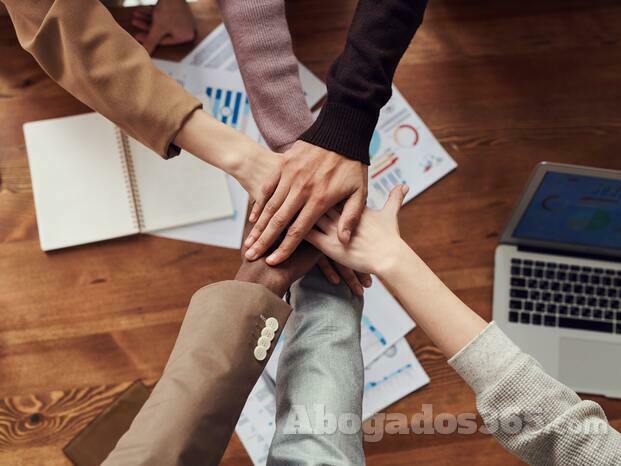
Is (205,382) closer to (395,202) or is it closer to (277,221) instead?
(277,221)

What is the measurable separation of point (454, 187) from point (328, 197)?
0.92ft

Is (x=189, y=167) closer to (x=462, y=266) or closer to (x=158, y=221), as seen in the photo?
(x=158, y=221)

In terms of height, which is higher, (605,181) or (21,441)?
(605,181)

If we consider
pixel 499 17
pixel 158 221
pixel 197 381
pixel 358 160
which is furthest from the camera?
pixel 499 17

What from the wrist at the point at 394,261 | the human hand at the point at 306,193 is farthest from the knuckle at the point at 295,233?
the wrist at the point at 394,261

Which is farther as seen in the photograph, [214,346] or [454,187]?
[454,187]

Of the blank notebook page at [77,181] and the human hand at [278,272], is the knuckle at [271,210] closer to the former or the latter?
the human hand at [278,272]

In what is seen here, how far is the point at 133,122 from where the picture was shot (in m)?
0.88

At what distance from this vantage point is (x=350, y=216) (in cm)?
92

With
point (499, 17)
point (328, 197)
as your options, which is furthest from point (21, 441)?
point (499, 17)

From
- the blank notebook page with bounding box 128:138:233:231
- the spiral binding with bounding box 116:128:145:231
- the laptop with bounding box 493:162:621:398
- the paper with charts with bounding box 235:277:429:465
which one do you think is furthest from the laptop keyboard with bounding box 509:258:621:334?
the spiral binding with bounding box 116:128:145:231

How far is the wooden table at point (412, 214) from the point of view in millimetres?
1015

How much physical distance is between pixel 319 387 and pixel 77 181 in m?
0.55

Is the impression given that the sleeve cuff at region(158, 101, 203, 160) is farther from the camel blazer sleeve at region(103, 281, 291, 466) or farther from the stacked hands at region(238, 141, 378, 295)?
the camel blazer sleeve at region(103, 281, 291, 466)
